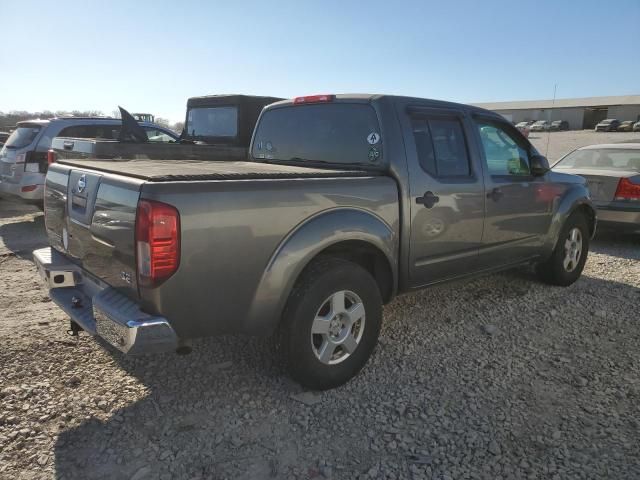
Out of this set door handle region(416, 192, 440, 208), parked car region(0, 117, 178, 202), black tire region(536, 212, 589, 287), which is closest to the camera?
door handle region(416, 192, 440, 208)

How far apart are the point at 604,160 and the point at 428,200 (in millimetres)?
5516

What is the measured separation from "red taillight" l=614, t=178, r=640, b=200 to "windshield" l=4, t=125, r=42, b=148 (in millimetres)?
8725

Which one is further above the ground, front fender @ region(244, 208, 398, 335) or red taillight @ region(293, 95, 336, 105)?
red taillight @ region(293, 95, 336, 105)

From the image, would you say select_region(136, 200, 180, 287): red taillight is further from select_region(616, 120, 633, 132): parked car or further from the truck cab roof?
select_region(616, 120, 633, 132): parked car

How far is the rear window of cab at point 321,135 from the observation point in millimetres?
3471

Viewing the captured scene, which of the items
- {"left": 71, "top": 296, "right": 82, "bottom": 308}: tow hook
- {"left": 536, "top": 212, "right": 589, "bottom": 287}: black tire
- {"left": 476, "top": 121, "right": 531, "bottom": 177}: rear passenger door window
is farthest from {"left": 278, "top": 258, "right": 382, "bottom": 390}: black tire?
{"left": 536, "top": 212, "right": 589, "bottom": 287}: black tire

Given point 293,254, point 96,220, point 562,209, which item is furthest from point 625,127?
point 96,220

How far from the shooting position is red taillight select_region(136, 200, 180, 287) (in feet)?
7.43

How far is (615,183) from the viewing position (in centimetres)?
672

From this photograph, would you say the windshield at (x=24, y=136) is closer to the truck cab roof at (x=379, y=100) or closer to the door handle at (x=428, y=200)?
the truck cab roof at (x=379, y=100)

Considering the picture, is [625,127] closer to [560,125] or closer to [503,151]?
[560,125]

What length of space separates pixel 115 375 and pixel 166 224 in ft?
4.77

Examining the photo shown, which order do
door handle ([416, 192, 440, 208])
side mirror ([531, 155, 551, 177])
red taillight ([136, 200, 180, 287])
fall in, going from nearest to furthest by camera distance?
red taillight ([136, 200, 180, 287]) < door handle ([416, 192, 440, 208]) < side mirror ([531, 155, 551, 177])

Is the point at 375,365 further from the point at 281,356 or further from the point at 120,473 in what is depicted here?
the point at 120,473
